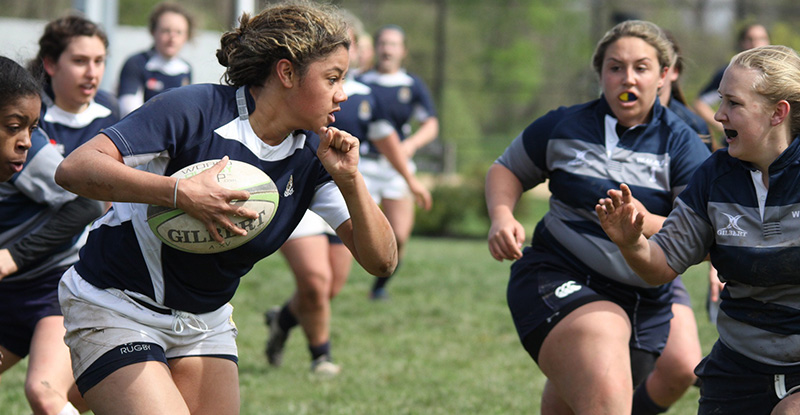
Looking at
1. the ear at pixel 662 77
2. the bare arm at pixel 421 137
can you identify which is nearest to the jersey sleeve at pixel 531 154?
the ear at pixel 662 77

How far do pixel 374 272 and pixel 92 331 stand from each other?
38.6 inches

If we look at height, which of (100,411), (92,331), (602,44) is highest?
(602,44)

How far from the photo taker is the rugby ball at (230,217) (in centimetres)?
286

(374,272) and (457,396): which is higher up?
(374,272)

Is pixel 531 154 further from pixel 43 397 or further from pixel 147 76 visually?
pixel 147 76

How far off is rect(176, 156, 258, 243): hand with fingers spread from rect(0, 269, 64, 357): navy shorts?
4.94ft

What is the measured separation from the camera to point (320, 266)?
612 centimetres

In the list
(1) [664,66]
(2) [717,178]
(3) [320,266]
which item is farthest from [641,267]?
(3) [320,266]

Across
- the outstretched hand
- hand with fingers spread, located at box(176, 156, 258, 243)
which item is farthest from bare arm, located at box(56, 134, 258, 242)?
the outstretched hand

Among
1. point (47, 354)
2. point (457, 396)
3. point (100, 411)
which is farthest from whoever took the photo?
point (457, 396)

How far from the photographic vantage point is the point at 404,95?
9422 millimetres

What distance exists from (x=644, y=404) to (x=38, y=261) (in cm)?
300

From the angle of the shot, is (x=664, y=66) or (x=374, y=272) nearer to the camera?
(x=374, y=272)

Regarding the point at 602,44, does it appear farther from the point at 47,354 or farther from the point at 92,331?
the point at 47,354
